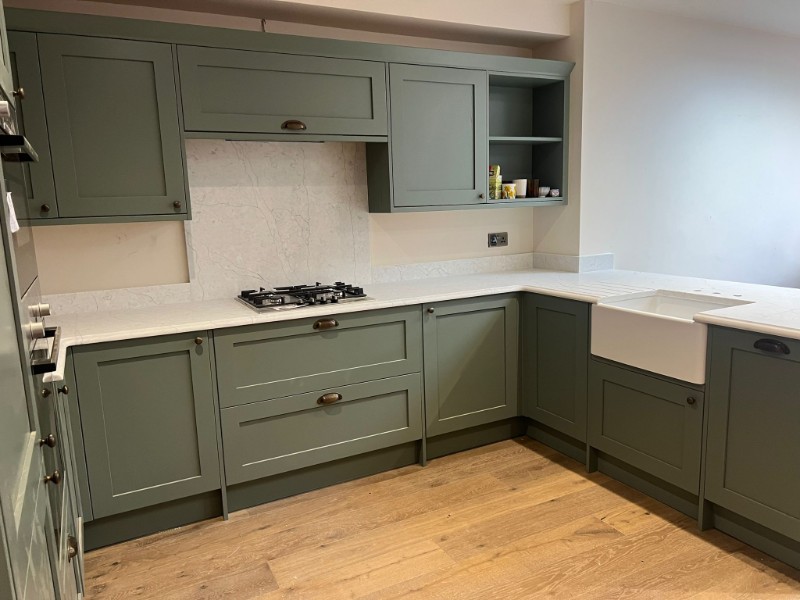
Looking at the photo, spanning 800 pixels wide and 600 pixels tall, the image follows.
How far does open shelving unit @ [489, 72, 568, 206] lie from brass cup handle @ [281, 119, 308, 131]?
1.17 meters

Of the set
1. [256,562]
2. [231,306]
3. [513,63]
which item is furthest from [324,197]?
[256,562]

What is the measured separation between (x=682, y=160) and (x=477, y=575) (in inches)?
119

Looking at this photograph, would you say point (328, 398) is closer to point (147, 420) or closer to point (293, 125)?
point (147, 420)

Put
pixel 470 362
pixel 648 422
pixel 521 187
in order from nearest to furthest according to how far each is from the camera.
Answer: pixel 648 422 → pixel 470 362 → pixel 521 187

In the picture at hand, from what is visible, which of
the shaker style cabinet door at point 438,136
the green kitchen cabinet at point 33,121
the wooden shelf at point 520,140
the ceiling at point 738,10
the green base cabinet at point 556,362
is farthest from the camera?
the ceiling at point 738,10

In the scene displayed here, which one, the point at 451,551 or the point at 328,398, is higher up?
the point at 328,398

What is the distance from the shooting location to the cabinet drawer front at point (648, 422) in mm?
2405

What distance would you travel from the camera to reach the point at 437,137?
3.12 meters

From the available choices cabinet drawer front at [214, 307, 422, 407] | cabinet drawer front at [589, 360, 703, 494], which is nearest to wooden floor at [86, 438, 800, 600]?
cabinet drawer front at [589, 360, 703, 494]

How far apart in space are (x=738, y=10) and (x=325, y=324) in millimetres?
3192

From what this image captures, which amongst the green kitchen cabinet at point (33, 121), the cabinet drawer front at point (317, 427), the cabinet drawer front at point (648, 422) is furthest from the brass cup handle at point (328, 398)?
the green kitchen cabinet at point (33, 121)

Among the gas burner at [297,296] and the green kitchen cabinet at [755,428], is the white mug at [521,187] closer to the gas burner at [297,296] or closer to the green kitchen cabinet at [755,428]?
the gas burner at [297,296]

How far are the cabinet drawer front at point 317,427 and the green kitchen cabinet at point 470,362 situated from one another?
13 cm

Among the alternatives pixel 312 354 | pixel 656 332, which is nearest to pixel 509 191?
pixel 656 332
